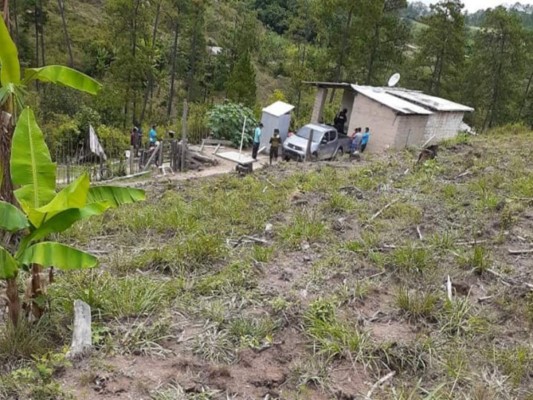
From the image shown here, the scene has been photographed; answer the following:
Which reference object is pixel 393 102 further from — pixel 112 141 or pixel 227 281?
pixel 227 281

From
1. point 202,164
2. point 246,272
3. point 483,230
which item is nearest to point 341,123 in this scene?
point 202,164

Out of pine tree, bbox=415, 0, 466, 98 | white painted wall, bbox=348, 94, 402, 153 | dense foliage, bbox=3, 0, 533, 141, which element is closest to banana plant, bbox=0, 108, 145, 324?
white painted wall, bbox=348, 94, 402, 153

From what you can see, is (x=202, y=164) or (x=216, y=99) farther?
(x=216, y=99)

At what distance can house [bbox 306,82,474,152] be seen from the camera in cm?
1808

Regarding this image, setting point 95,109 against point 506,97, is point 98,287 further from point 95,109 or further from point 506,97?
point 506,97

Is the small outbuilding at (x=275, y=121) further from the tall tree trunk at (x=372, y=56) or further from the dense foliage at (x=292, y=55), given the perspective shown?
the tall tree trunk at (x=372, y=56)

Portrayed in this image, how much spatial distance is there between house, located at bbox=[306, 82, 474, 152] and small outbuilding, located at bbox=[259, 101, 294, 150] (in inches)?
65.0

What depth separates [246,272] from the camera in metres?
5.16

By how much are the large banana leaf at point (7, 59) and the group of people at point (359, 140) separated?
14716 millimetres

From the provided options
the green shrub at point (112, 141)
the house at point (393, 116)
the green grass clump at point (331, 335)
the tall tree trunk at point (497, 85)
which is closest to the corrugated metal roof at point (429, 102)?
the house at point (393, 116)

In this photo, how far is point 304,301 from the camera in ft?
15.3

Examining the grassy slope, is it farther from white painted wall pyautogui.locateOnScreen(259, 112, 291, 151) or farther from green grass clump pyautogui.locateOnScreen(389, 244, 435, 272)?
white painted wall pyautogui.locateOnScreen(259, 112, 291, 151)

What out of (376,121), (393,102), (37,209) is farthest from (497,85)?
(37,209)

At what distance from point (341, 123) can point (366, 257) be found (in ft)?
48.7
